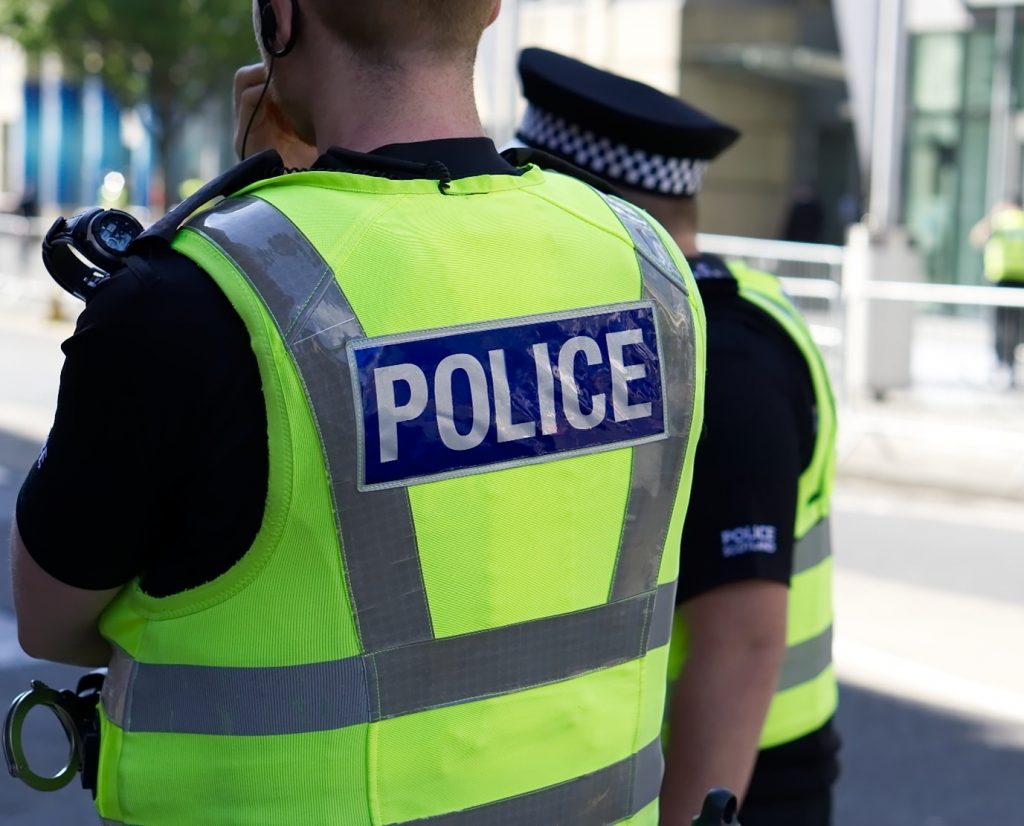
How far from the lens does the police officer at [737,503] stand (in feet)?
7.22

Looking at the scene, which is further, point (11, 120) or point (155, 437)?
point (11, 120)

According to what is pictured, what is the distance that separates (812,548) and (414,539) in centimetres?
106

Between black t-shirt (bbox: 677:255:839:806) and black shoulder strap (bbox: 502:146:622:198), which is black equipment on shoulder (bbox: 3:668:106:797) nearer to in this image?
black shoulder strap (bbox: 502:146:622:198)

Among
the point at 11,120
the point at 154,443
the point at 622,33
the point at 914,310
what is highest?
the point at 622,33

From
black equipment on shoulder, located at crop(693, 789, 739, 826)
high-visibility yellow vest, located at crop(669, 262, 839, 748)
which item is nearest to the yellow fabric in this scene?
high-visibility yellow vest, located at crop(669, 262, 839, 748)

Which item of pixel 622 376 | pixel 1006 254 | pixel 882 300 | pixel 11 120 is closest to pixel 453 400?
pixel 622 376

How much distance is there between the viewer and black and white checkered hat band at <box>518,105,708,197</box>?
243cm

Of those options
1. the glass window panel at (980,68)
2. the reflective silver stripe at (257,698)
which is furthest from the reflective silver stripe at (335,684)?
the glass window panel at (980,68)

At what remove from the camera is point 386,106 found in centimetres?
167

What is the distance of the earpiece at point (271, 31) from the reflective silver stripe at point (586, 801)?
79 cm

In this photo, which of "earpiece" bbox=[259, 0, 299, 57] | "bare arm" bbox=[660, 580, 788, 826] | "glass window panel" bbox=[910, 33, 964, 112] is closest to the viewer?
"earpiece" bbox=[259, 0, 299, 57]

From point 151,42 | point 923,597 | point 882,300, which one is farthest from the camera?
point 151,42

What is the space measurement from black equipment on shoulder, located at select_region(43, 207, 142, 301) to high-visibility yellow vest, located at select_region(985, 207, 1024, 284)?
46.5ft

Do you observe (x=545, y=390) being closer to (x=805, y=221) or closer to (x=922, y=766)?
(x=922, y=766)
